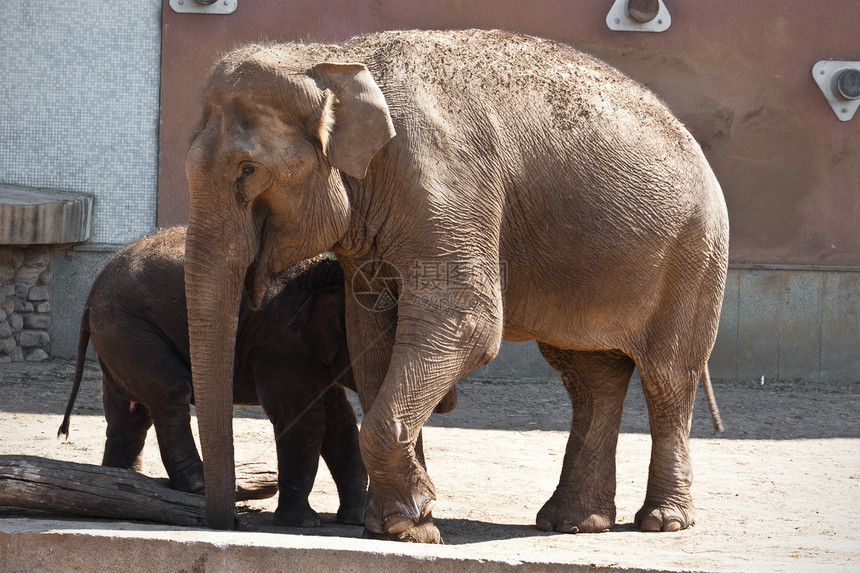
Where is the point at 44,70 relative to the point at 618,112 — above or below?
above

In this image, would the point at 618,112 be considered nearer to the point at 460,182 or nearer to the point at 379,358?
the point at 460,182

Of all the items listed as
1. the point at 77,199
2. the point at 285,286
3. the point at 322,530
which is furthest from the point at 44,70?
the point at 322,530

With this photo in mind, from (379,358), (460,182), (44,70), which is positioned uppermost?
(44,70)

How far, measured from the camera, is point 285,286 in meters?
4.92

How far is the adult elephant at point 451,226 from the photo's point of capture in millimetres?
3676

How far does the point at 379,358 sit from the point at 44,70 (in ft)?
21.9

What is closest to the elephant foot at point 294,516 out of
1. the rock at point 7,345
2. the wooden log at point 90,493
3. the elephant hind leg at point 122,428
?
the wooden log at point 90,493

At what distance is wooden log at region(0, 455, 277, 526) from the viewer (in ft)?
12.5

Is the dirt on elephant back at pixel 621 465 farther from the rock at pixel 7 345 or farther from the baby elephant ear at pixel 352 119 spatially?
the baby elephant ear at pixel 352 119

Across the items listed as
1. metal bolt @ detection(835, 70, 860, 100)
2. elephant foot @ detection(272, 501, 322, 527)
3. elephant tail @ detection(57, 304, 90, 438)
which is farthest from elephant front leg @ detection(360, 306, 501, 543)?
metal bolt @ detection(835, 70, 860, 100)

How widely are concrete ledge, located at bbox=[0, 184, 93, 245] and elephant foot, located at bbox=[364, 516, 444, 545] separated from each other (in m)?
5.95

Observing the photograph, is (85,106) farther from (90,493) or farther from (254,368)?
(90,493)

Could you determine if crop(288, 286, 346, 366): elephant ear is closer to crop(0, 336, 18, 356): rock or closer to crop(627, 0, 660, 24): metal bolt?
crop(0, 336, 18, 356): rock

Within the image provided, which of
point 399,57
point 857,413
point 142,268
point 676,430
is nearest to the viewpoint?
point 399,57
